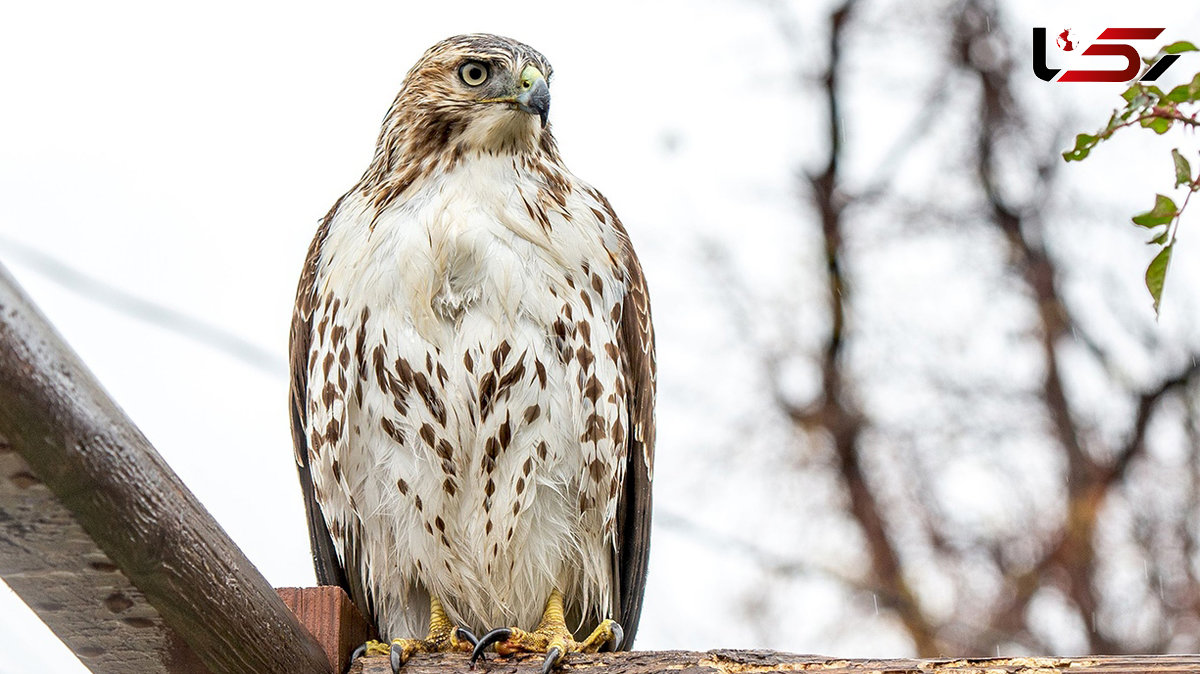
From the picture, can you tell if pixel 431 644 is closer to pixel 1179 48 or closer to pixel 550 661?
pixel 550 661

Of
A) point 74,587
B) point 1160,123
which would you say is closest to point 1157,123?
point 1160,123

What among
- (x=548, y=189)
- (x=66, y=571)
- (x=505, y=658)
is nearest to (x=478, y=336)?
(x=548, y=189)

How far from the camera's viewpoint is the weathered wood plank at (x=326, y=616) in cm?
237

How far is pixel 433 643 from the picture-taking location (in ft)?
9.47

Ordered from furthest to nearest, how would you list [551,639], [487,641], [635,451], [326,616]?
[635,451] < [551,639] < [487,641] < [326,616]

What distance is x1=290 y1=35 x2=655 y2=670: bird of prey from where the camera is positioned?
2.89m

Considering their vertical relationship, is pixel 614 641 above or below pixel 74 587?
below

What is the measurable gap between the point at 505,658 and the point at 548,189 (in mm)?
1058

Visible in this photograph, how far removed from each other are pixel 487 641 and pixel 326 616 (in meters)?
0.30

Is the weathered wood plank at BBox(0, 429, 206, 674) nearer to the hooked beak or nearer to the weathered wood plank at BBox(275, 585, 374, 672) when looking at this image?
the weathered wood plank at BBox(275, 585, 374, 672)

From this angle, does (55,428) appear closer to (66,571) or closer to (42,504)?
(42,504)

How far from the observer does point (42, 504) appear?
150 cm

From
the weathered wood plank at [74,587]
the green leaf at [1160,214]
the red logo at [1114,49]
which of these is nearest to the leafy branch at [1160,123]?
the green leaf at [1160,214]

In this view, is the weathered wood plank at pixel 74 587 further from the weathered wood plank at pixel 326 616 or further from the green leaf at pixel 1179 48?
the green leaf at pixel 1179 48
